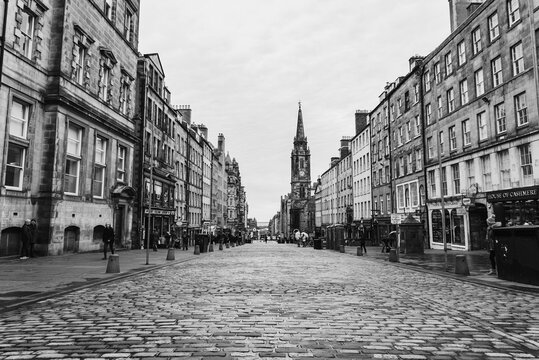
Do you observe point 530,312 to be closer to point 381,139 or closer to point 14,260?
point 14,260

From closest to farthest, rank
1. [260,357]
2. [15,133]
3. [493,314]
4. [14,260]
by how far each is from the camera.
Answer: [260,357] < [493,314] < [14,260] < [15,133]

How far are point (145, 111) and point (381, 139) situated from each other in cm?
2911

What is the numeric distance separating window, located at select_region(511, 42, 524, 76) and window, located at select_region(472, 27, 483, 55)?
3770 mm

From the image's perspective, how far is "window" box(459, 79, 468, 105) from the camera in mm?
30767

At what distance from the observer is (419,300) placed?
29.6 feet

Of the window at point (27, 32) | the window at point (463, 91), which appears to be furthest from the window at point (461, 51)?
the window at point (27, 32)

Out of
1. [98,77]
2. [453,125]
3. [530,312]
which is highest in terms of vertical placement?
[98,77]

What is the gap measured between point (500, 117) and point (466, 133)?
4.41 meters

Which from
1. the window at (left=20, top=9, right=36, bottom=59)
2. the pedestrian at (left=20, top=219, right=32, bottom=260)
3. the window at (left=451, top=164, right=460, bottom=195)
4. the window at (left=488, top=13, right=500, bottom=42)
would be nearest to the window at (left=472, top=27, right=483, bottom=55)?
the window at (left=488, top=13, right=500, bottom=42)

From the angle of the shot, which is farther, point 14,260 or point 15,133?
point 15,133

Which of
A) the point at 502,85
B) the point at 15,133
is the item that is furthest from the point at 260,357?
the point at 502,85

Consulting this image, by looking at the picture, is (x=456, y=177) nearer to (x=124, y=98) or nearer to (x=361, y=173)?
(x=361, y=173)

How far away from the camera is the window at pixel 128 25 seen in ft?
110

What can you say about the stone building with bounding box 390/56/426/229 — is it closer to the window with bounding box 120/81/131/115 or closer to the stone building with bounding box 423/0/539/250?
the stone building with bounding box 423/0/539/250
